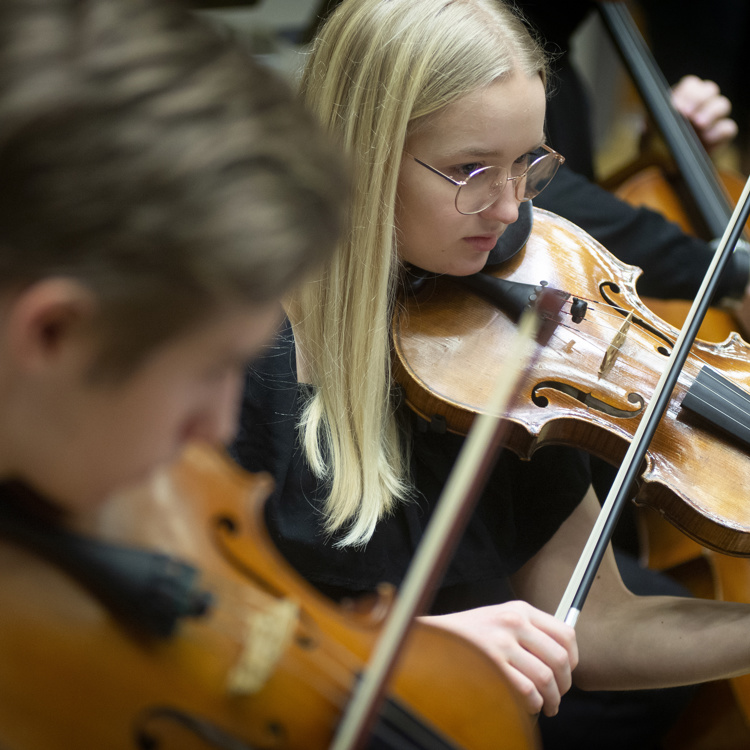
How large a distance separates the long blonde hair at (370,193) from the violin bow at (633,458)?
21 centimetres

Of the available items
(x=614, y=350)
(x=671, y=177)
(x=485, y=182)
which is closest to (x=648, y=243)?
(x=671, y=177)

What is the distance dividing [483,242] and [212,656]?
560 mm

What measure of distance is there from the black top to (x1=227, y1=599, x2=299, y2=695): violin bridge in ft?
1.06

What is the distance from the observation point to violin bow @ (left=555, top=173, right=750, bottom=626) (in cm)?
72

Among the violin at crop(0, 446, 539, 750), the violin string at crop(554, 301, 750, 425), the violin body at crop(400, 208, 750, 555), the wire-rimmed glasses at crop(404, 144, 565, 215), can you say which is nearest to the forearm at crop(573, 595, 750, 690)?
the violin body at crop(400, 208, 750, 555)

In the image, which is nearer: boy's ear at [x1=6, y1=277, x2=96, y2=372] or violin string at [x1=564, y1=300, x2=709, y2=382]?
boy's ear at [x1=6, y1=277, x2=96, y2=372]

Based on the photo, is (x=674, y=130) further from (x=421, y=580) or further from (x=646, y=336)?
(x=421, y=580)

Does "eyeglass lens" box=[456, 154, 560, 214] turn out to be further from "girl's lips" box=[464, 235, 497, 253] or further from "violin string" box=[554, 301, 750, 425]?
"violin string" box=[554, 301, 750, 425]

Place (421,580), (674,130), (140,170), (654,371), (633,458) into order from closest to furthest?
1. (140,170)
2. (421,580)
3. (633,458)
4. (654,371)
5. (674,130)

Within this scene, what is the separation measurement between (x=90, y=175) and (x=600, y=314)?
2.34 feet

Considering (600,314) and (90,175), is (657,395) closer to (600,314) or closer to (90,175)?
(600,314)

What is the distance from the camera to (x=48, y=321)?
36 cm

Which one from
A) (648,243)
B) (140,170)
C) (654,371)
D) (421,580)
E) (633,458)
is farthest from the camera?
(648,243)

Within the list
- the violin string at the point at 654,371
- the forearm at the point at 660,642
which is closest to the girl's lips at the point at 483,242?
the violin string at the point at 654,371
